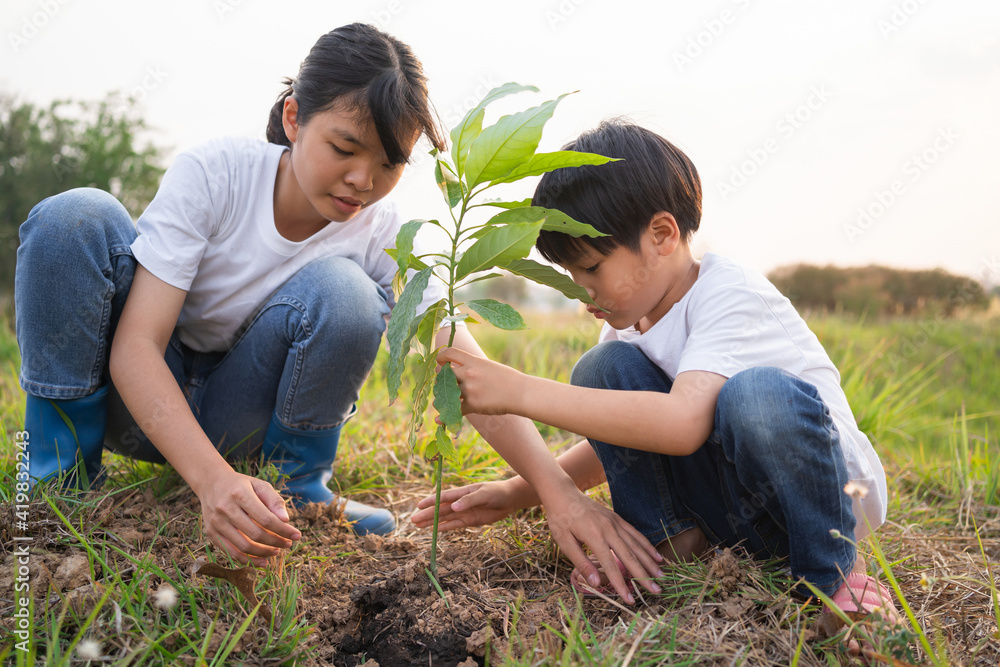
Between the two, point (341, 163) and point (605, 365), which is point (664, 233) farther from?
point (341, 163)

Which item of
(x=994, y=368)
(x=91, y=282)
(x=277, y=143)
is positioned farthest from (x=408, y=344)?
(x=994, y=368)

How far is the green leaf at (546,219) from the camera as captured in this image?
1.05m

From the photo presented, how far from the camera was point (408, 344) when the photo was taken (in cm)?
114

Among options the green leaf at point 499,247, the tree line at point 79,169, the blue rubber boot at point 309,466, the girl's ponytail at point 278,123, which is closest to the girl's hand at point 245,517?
the blue rubber boot at point 309,466

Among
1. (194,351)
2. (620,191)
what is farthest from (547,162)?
(194,351)

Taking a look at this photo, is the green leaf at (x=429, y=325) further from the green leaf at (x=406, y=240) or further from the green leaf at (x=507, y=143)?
the green leaf at (x=507, y=143)

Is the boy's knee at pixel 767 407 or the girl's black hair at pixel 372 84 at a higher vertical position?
the girl's black hair at pixel 372 84

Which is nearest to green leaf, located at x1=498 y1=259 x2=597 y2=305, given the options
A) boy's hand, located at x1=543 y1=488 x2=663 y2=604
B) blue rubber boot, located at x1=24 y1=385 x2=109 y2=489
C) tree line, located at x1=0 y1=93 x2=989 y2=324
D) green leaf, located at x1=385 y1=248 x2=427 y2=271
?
green leaf, located at x1=385 y1=248 x2=427 y2=271

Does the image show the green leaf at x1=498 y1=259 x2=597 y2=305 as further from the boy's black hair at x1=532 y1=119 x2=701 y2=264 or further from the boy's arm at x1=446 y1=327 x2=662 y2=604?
the boy's black hair at x1=532 y1=119 x2=701 y2=264

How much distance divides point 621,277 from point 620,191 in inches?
8.0

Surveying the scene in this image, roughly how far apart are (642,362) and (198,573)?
40.7 inches

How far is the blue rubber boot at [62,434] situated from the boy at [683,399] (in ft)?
2.85

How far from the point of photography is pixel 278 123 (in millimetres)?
1916

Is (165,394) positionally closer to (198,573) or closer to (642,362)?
(198,573)
